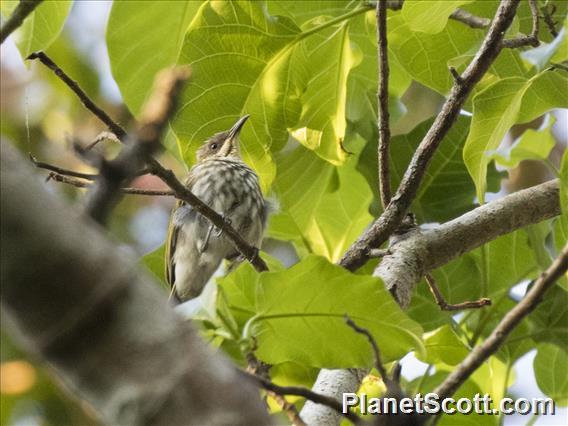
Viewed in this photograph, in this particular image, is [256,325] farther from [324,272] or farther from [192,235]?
[192,235]

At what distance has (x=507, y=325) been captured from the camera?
1.30 meters

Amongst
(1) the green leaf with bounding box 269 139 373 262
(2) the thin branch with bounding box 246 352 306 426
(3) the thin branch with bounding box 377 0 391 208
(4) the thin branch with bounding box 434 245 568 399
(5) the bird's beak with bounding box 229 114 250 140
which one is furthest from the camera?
(1) the green leaf with bounding box 269 139 373 262

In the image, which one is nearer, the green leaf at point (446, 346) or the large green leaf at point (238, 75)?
the green leaf at point (446, 346)

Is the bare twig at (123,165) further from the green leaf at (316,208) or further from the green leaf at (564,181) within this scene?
the green leaf at (316,208)

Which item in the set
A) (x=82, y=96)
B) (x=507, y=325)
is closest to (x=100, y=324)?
(x=507, y=325)

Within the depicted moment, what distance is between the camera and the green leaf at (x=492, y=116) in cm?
241

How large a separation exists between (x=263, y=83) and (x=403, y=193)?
766 millimetres

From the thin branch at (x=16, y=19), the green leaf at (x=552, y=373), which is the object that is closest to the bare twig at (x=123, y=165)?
the thin branch at (x=16, y=19)

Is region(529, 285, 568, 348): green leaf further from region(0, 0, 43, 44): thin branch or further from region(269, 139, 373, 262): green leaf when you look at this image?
region(0, 0, 43, 44): thin branch

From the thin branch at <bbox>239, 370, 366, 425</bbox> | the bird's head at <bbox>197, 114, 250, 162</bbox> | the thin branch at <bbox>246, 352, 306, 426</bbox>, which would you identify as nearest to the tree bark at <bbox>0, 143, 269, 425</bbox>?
the thin branch at <bbox>239, 370, 366, 425</bbox>

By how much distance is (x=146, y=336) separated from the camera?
0.98m

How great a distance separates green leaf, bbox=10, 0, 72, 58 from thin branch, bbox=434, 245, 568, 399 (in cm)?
213

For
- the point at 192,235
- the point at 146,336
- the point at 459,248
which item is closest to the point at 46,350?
the point at 146,336

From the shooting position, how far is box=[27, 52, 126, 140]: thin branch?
6.33ft
